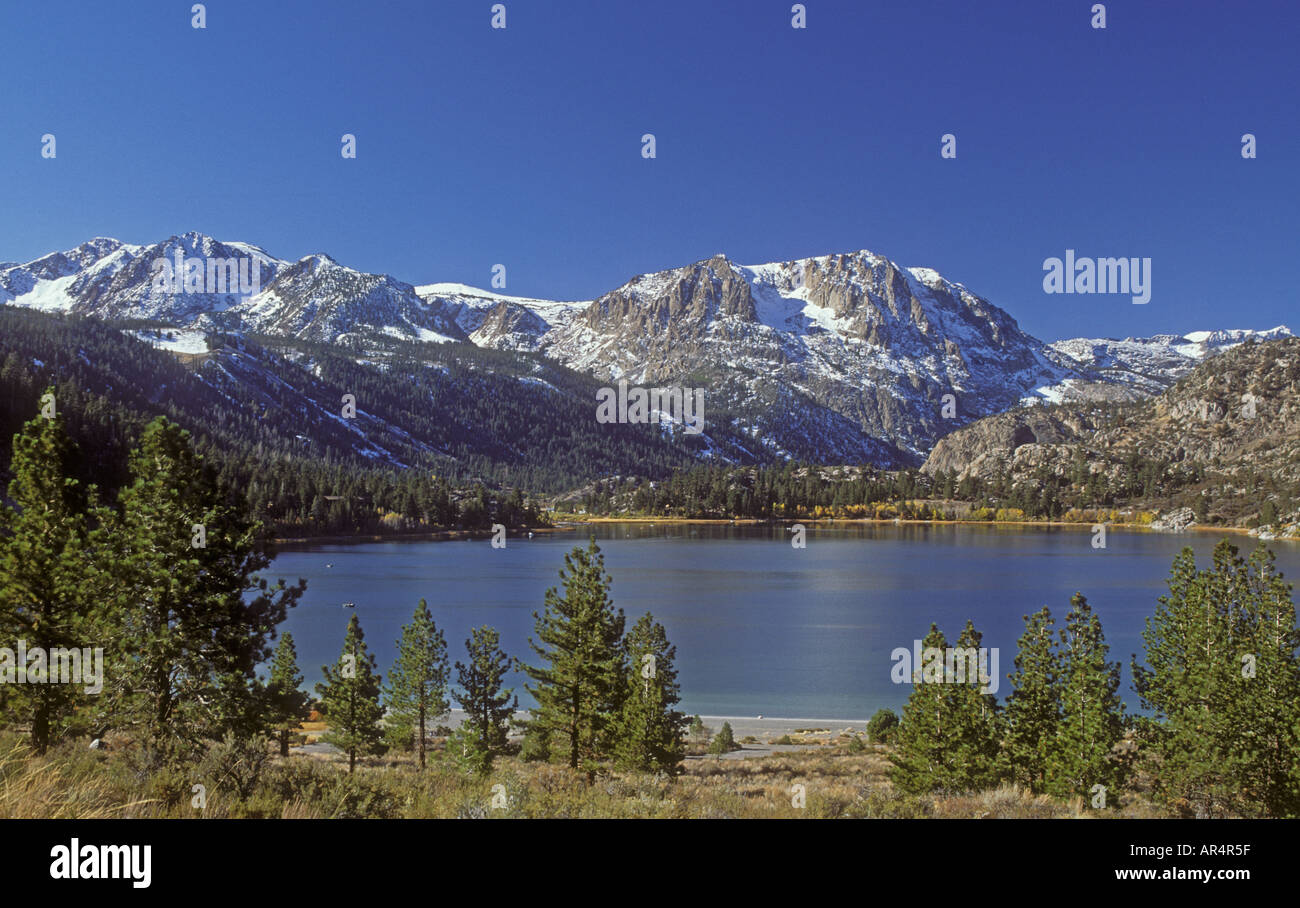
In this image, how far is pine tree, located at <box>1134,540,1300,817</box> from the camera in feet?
71.9

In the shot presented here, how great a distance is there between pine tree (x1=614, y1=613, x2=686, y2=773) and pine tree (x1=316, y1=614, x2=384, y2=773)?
1178 cm

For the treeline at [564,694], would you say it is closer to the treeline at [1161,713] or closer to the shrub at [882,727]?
the treeline at [1161,713]

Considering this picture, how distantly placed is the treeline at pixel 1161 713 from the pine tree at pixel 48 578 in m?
24.8

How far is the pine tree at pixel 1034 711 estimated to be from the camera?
26.2m

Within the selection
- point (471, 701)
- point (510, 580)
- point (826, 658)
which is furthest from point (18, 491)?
point (510, 580)

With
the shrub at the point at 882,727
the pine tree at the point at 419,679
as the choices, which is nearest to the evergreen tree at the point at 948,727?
the shrub at the point at 882,727

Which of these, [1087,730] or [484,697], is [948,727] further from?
[484,697]

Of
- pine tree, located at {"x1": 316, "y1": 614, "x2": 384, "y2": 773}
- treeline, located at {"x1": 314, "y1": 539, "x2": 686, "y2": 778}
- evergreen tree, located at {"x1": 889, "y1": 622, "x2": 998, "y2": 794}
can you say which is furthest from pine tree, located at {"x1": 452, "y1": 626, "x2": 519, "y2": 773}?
evergreen tree, located at {"x1": 889, "y1": 622, "x2": 998, "y2": 794}

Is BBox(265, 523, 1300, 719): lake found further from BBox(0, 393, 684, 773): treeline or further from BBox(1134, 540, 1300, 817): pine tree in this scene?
BBox(0, 393, 684, 773): treeline

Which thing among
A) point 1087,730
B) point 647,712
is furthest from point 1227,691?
point 647,712
